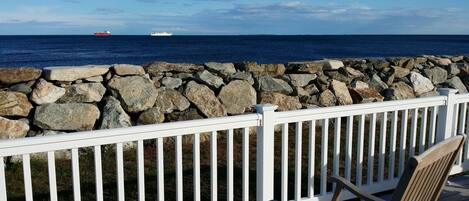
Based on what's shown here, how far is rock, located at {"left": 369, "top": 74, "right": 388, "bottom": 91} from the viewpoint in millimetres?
8031

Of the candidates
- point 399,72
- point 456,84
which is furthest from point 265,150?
point 456,84

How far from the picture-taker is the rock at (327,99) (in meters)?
7.32

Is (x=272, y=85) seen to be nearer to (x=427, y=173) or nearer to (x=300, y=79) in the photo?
(x=300, y=79)

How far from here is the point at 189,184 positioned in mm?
4906

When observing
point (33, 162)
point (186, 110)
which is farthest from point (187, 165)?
point (33, 162)

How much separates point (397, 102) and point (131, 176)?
2.69 meters

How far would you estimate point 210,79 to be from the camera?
6.66 meters

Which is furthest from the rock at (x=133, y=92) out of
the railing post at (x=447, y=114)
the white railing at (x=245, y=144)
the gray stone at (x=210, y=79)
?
the railing post at (x=447, y=114)

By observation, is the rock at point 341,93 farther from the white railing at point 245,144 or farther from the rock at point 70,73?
the rock at point 70,73

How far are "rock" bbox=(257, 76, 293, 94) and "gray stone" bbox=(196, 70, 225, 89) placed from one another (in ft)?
1.88

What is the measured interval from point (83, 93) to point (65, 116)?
13.9 inches

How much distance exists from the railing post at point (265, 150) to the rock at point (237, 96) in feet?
10.9

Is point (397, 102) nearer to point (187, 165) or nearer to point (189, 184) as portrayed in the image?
point (189, 184)

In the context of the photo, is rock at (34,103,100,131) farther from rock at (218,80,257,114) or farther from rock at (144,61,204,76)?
rock at (218,80,257,114)
